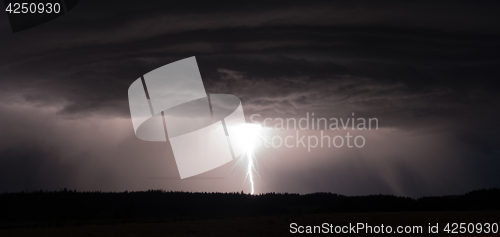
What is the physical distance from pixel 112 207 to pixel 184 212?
66.5 feet

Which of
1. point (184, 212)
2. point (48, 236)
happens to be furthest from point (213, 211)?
point (48, 236)

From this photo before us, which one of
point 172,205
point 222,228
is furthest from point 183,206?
point 222,228

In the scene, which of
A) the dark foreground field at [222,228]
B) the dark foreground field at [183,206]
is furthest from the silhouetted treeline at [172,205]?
the dark foreground field at [222,228]

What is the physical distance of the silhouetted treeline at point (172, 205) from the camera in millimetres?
91188

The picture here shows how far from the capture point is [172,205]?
408 feet

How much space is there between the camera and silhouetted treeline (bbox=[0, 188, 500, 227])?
91.2 meters

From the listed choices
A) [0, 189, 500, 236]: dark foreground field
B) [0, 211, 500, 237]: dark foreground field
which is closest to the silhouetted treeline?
[0, 189, 500, 236]: dark foreground field

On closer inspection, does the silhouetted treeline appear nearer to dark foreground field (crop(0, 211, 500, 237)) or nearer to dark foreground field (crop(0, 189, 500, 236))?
dark foreground field (crop(0, 189, 500, 236))

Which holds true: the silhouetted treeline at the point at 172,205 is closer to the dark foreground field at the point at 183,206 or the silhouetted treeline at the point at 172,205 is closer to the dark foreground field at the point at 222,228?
the dark foreground field at the point at 183,206

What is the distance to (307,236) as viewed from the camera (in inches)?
1276

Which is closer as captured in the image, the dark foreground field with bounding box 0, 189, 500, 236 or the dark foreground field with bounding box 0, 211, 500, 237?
the dark foreground field with bounding box 0, 211, 500, 237

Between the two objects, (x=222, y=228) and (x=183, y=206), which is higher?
(x=222, y=228)

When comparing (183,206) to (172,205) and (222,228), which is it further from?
(222,228)

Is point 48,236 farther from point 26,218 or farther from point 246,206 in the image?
point 246,206
